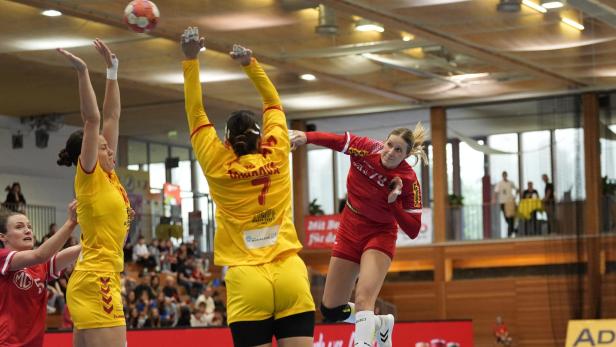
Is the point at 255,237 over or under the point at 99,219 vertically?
under

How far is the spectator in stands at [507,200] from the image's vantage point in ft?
111

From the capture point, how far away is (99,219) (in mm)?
7492

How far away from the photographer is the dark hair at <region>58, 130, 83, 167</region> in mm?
7496

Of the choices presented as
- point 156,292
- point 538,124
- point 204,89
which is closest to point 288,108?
point 204,89

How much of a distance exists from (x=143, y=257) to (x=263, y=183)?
23.0m

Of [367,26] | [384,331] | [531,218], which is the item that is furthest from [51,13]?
[531,218]

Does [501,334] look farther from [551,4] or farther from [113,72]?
[113,72]

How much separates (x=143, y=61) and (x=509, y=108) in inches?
508

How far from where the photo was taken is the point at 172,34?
23828 mm

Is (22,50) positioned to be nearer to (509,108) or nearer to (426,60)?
(426,60)

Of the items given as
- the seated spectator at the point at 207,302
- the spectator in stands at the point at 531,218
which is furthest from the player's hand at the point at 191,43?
the spectator in stands at the point at 531,218

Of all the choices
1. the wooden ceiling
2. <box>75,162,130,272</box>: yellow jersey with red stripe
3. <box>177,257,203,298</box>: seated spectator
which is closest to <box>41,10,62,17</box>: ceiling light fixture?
the wooden ceiling

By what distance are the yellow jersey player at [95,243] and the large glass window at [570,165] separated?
2600 centimetres

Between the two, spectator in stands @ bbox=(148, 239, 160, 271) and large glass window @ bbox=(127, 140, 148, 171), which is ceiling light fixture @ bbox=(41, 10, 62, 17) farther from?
large glass window @ bbox=(127, 140, 148, 171)
